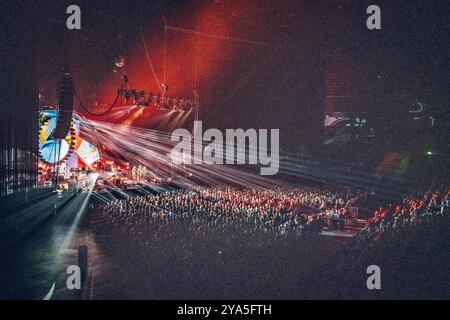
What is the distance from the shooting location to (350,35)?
9945 millimetres

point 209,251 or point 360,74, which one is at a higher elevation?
point 360,74

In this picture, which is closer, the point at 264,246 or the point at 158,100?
the point at 264,246

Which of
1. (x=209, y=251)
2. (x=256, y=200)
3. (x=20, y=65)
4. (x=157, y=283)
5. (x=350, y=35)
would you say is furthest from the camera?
(x=350, y=35)

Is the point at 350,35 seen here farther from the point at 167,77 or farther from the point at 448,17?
the point at 167,77

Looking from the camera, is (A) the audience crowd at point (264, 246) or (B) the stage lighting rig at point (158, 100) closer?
(A) the audience crowd at point (264, 246)

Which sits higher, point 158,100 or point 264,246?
point 158,100

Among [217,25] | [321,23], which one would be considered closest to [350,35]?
[321,23]

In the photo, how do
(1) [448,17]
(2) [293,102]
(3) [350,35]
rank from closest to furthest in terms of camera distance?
(1) [448,17] → (3) [350,35] → (2) [293,102]

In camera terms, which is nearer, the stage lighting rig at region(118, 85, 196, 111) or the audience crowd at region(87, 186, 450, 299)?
the audience crowd at region(87, 186, 450, 299)

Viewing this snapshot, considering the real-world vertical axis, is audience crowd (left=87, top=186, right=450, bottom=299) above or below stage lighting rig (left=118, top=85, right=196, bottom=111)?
below

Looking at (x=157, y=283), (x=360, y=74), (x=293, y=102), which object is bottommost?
(x=157, y=283)

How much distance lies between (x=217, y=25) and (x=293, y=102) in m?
2.96

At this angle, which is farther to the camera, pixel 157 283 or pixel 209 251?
pixel 209 251

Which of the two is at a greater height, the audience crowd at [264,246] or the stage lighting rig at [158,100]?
the stage lighting rig at [158,100]
